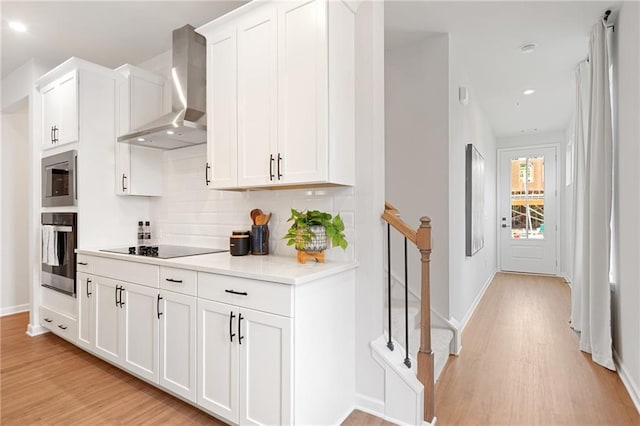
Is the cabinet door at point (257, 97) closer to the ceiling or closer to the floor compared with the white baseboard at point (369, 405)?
closer to the ceiling

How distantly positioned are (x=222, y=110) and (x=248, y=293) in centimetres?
125

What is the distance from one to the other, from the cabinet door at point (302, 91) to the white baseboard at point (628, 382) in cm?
240

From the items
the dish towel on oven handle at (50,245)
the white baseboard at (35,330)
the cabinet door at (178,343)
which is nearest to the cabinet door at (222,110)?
the cabinet door at (178,343)

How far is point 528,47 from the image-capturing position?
10.3 feet

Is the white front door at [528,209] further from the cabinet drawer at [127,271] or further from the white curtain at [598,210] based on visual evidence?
the cabinet drawer at [127,271]

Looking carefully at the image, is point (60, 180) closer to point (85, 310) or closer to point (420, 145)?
point (85, 310)

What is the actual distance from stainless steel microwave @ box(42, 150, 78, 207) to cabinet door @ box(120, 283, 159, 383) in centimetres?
120

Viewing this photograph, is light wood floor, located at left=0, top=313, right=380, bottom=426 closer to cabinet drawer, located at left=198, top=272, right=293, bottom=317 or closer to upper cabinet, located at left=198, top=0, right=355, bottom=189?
cabinet drawer, located at left=198, top=272, right=293, bottom=317

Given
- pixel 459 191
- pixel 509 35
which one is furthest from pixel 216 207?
pixel 509 35

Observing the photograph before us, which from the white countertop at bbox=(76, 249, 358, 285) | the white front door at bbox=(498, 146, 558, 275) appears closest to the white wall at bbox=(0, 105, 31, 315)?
the white countertop at bbox=(76, 249, 358, 285)

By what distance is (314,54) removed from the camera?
5.97 feet

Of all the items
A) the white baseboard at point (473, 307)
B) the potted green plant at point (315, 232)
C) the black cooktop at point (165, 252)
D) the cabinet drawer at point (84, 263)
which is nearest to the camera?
the potted green plant at point (315, 232)

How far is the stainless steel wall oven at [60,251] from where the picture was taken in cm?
289

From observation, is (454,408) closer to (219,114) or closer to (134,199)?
(219,114)
